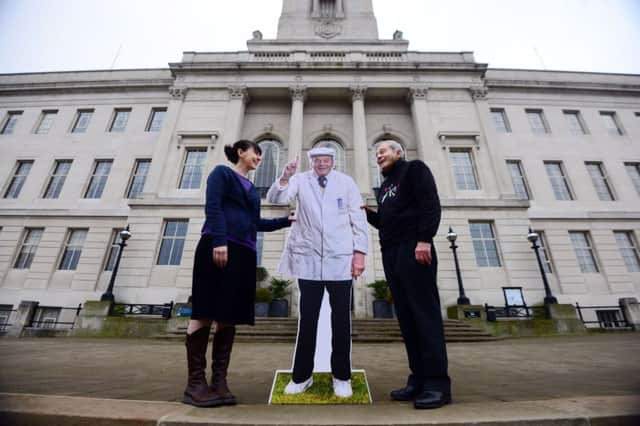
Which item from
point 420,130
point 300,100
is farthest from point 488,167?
point 300,100

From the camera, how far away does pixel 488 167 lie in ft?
50.2

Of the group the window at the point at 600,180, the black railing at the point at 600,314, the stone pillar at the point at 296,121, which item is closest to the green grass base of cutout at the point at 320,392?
the stone pillar at the point at 296,121

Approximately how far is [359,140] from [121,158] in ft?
49.6

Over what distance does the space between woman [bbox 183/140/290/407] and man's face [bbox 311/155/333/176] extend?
77cm

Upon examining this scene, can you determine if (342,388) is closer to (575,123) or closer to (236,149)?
(236,149)

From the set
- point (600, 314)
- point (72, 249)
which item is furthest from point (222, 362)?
point (600, 314)

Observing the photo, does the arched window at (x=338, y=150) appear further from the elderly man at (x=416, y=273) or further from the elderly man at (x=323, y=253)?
the elderly man at (x=416, y=273)

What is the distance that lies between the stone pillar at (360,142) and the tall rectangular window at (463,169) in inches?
202

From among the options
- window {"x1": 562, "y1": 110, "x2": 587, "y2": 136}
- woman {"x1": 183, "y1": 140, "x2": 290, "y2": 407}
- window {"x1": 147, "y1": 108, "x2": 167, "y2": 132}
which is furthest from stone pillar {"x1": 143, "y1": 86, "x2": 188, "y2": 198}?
window {"x1": 562, "y1": 110, "x2": 587, "y2": 136}

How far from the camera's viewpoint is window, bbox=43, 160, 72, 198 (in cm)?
1655

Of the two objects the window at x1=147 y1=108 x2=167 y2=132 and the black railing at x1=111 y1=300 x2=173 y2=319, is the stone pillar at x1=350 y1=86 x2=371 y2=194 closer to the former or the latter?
the black railing at x1=111 y1=300 x2=173 y2=319

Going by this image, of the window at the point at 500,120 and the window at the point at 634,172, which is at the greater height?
the window at the point at 500,120

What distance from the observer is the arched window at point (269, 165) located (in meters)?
16.4

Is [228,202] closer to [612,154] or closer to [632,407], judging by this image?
[632,407]
